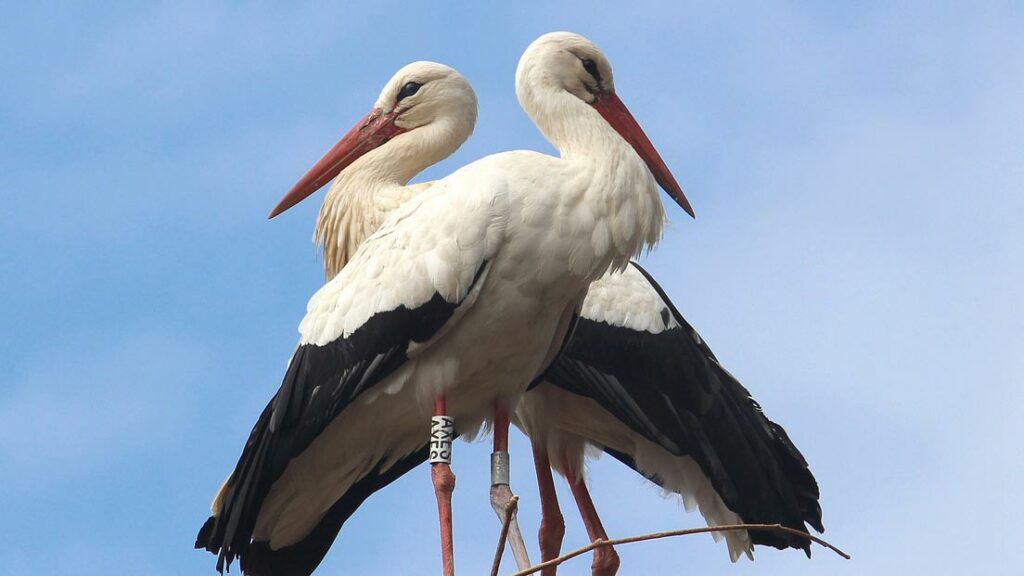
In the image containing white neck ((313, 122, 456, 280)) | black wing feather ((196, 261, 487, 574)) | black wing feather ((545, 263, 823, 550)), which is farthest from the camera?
white neck ((313, 122, 456, 280))

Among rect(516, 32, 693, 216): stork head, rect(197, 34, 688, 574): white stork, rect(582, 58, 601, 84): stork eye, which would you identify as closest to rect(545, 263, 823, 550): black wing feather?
rect(516, 32, 693, 216): stork head

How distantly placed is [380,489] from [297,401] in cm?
96

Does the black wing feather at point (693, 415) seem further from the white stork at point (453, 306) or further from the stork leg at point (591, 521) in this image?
the white stork at point (453, 306)

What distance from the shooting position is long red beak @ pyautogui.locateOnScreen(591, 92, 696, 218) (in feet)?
28.0

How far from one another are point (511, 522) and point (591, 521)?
2.07 meters

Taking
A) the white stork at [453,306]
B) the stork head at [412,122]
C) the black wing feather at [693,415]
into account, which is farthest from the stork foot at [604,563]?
the stork head at [412,122]

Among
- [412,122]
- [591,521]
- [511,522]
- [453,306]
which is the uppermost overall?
[412,122]

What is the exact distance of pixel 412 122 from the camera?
986 centimetres

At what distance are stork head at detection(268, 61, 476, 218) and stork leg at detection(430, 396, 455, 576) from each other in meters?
2.20

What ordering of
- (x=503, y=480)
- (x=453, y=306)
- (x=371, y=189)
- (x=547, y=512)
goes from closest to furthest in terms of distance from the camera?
1. (x=453, y=306)
2. (x=503, y=480)
3. (x=371, y=189)
4. (x=547, y=512)

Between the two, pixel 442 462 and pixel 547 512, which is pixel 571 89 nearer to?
pixel 442 462

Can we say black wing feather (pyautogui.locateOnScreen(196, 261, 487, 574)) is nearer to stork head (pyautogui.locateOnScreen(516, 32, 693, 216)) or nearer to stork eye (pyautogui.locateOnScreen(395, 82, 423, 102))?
stork head (pyautogui.locateOnScreen(516, 32, 693, 216))

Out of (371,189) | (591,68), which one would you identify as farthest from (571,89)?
(371,189)

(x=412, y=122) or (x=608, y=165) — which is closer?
(x=608, y=165)
